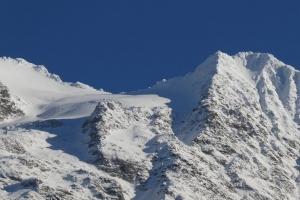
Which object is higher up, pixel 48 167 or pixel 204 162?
pixel 204 162

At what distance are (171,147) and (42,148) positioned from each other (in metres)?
24.9

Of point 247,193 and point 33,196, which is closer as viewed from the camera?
point 33,196

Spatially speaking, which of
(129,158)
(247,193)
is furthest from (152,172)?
(247,193)

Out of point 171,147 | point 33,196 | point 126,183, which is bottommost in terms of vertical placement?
point 33,196

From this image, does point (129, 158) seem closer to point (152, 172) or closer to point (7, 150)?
point (152, 172)

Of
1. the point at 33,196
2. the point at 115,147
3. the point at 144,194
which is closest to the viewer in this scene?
the point at 33,196

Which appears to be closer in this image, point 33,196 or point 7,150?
point 33,196

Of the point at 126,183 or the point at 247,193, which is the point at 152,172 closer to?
the point at 126,183

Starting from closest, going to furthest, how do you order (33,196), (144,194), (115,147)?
(33,196) → (144,194) → (115,147)

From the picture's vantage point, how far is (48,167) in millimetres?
183375

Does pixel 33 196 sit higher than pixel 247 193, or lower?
lower

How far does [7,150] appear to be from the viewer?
189875 millimetres

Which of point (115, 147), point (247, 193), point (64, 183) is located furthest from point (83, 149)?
point (247, 193)

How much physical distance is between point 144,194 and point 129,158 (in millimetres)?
12352
